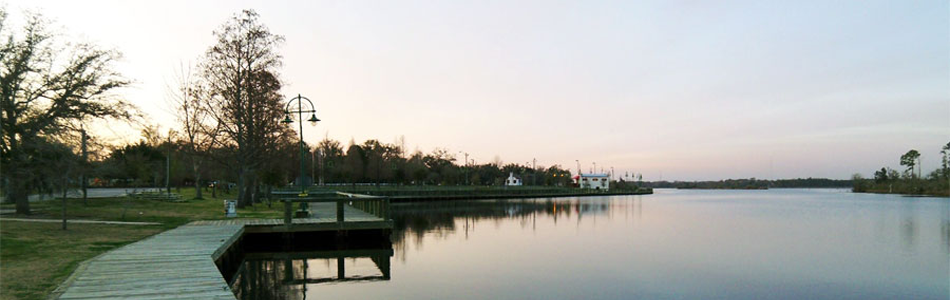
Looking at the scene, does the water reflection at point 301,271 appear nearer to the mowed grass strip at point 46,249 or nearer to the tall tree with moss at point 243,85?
the mowed grass strip at point 46,249

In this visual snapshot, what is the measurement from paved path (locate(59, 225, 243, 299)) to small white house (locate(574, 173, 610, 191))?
482ft

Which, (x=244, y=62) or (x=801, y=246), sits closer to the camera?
(x=801, y=246)

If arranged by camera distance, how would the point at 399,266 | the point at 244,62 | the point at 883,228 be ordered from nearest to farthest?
the point at 399,266 < the point at 244,62 < the point at 883,228

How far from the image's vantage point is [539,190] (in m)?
112

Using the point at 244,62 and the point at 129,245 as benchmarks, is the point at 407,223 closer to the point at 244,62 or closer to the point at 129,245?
the point at 244,62

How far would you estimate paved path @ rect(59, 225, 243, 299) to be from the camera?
8.49 m

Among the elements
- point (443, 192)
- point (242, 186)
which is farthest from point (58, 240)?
point (443, 192)

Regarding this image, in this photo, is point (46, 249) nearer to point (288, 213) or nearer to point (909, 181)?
point (288, 213)

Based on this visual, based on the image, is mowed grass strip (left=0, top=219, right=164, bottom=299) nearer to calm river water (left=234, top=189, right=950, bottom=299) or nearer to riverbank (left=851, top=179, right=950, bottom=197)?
calm river water (left=234, top=189, right=950, bottom=299)

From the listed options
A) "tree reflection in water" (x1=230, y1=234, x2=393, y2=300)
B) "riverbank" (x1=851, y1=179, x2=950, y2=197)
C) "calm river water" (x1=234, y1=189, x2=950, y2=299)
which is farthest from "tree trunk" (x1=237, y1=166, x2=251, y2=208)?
"riverbank" (x1=851, y1=179, x2=950, y2=197)

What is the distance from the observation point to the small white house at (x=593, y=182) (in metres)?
158

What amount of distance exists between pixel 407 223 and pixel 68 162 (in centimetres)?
2095

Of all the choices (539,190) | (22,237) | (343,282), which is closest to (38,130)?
(22,237)

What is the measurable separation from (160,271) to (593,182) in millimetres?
157246
